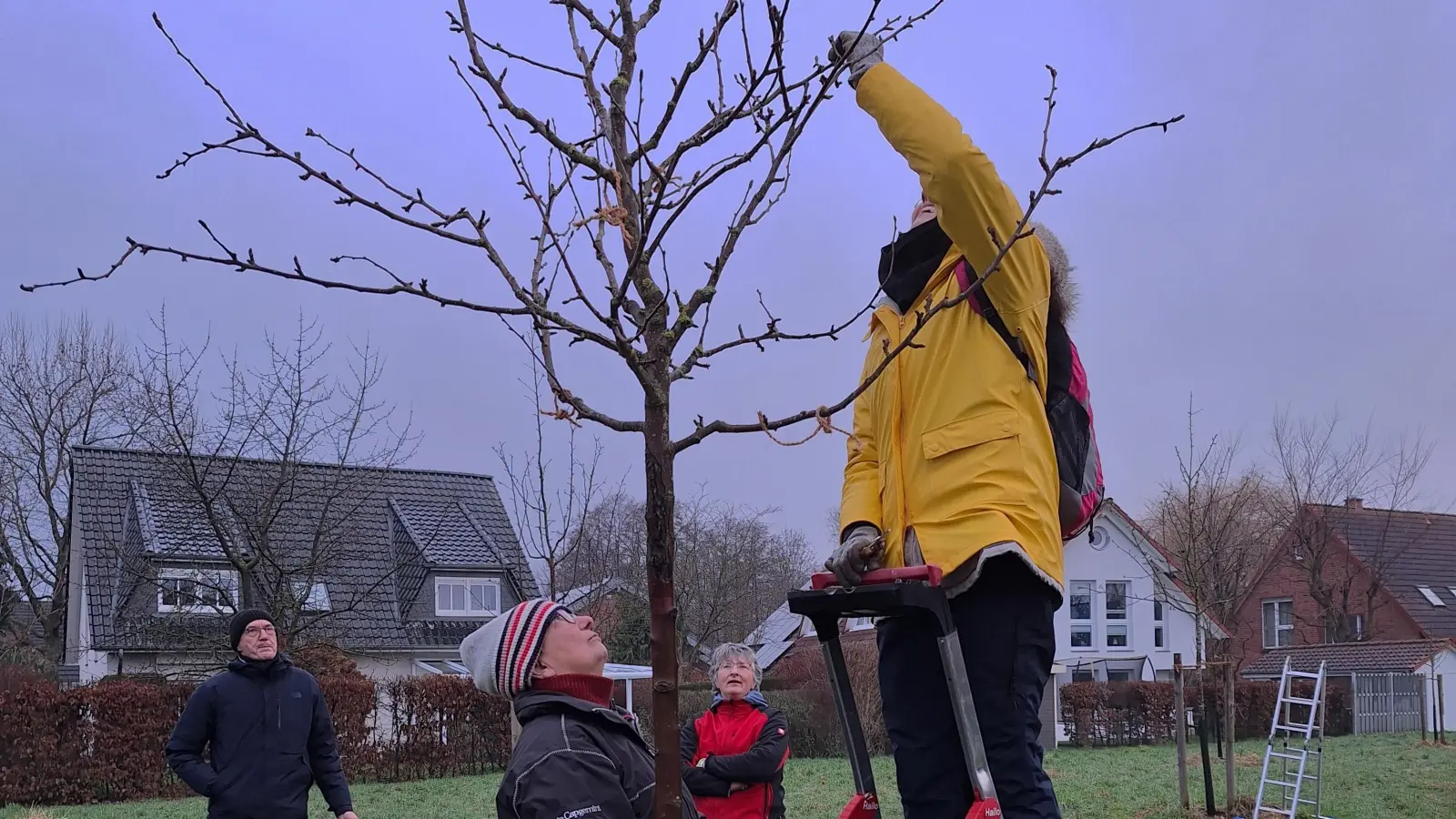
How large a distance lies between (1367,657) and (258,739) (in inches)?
1319

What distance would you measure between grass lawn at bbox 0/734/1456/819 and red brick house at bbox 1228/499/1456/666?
667 inches

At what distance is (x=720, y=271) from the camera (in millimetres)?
2281

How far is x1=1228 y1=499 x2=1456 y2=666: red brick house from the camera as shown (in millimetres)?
37000

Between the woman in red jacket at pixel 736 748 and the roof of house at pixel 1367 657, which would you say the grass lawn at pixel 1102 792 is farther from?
the roof of house at pixel 1367 657

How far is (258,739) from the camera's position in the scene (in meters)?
6.31

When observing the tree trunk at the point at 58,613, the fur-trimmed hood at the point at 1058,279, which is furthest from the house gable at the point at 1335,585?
the fur-trimmed hood at the point at 1058,279

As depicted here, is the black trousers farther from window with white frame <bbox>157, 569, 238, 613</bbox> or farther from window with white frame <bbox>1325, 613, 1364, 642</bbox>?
window with white frame <bbox>1325, 613, 1364, 642</bbox>

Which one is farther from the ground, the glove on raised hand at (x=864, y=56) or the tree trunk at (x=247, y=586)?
the glove on raised hand at (x=864, y=56)

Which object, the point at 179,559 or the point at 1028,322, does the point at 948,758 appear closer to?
the point at 1028,322

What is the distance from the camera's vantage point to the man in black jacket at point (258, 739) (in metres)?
6.20

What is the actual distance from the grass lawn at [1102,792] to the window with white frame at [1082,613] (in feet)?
39.1

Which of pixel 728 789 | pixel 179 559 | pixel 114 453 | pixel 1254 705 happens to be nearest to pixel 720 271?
pixel 728 789

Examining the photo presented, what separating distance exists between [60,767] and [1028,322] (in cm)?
1719

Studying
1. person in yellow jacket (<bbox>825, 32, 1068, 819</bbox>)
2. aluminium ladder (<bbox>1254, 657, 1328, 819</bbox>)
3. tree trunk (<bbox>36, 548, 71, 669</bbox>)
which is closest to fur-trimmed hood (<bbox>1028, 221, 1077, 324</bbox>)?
person in yellow jacket (<bbox>825, 32, 1068, 819</bbox>)
